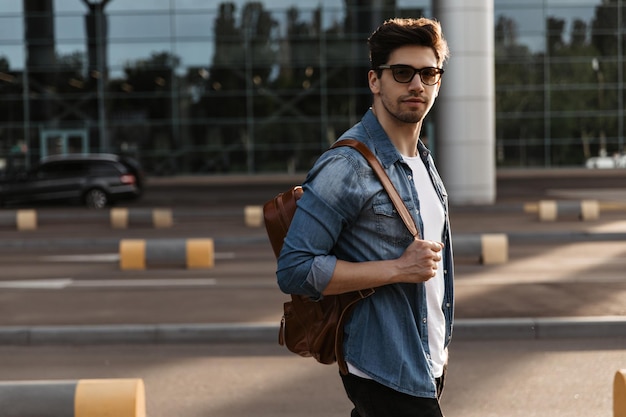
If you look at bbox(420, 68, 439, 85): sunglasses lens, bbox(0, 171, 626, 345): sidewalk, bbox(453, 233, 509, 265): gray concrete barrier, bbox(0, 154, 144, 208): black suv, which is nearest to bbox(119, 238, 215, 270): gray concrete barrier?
bbox(0, 171, 626, 345): sidewalk

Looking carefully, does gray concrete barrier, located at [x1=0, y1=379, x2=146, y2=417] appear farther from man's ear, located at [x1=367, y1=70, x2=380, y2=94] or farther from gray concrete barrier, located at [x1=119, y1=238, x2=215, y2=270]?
gray concrete barrier, located at [x1=119, y1=238, x2=215, y2=270]

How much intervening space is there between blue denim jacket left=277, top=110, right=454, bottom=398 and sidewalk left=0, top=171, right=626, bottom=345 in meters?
5.44

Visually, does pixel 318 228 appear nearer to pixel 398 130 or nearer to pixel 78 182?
pixel 398 130

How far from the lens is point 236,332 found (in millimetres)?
8461

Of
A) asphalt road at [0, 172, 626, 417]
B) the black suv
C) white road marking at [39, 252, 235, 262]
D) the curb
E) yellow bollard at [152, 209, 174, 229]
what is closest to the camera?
asphalt road at [0, 172, 626, 417]

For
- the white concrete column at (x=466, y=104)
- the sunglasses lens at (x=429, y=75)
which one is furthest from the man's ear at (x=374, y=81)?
the white concrete column at (x=466, y=104)

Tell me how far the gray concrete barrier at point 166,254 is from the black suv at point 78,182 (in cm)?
1573

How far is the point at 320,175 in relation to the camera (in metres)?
2.90

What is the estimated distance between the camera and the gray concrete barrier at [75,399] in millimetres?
4758

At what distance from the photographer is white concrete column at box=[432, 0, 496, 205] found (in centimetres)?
2619


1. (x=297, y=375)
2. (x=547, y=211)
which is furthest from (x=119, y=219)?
(x=297, y=375)

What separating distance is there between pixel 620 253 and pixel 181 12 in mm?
28524

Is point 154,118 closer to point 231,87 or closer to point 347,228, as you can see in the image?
point 231,87

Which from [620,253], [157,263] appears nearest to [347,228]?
[157,263]
